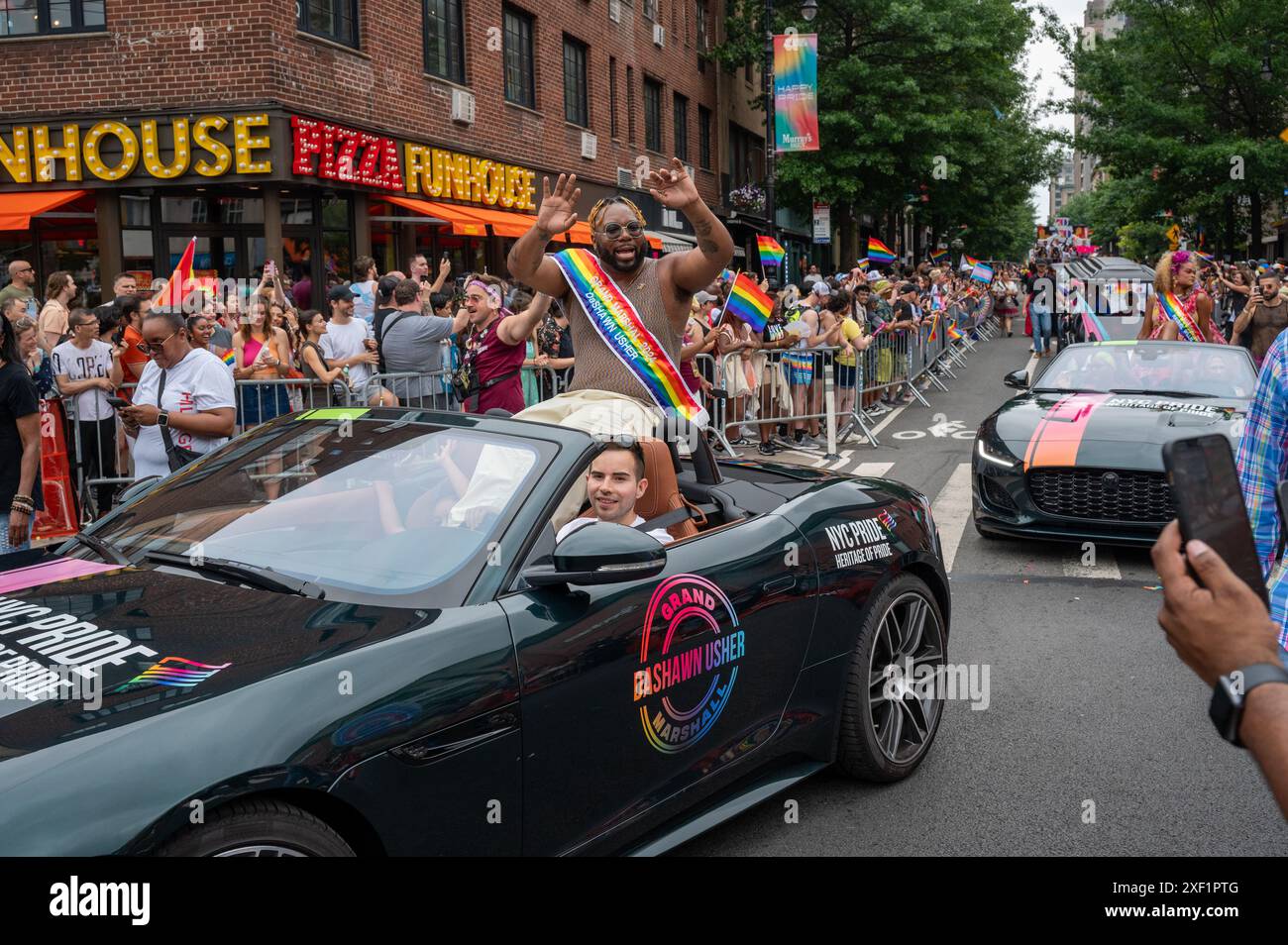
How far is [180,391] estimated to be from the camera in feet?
23.5

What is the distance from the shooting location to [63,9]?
15.9m

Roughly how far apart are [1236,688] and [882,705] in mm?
2989

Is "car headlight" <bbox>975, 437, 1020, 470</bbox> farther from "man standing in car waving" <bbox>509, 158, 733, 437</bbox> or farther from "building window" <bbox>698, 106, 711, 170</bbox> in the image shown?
"building window" <bbox>698, 106, 711, 170</bbox>

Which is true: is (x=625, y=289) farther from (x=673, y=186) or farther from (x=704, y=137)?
(x=704, y=137)

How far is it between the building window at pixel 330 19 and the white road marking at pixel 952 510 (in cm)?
1072

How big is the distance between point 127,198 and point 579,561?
50.1 feet

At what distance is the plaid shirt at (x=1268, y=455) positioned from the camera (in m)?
2.74

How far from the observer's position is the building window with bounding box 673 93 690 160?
113ft

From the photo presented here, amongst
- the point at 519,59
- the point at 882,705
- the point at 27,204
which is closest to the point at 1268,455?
the point at 882,705

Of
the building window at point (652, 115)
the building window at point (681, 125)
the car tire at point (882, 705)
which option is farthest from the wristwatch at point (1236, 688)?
the building window at point (681, 125)

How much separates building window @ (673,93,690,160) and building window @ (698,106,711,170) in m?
1.67

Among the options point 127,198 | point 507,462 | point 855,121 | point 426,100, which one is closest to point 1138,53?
point 855,121

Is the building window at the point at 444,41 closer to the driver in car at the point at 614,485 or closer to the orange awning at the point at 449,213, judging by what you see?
the orange awning at the point at 449,213

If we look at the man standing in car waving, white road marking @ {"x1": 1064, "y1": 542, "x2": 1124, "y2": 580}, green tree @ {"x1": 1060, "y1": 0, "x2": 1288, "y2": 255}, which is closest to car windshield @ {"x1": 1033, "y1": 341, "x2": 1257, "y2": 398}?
white road marking @ {"x1": 1064, "y1": 542, "x2": 1124, "y2": 580}
